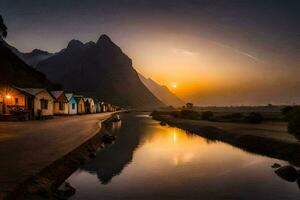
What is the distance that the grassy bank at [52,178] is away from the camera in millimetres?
12013

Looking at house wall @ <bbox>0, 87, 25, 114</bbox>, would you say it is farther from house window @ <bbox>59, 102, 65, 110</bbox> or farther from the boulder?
the boulder

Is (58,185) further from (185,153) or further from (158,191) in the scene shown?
(185,153)

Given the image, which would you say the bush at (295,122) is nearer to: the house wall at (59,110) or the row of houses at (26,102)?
the row of houses at (26,102)

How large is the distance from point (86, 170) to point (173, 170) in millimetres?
6128

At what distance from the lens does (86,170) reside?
72.0 ft

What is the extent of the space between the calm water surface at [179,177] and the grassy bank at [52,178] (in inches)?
26.2

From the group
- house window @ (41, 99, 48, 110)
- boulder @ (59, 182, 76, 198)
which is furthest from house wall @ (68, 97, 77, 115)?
boulder @ (59, 182, 76, 198)

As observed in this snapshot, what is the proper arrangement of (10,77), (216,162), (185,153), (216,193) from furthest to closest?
(10,77), (185,153), (216,162), (216,193)

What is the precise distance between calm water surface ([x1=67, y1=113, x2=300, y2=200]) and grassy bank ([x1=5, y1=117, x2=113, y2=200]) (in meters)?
0.66

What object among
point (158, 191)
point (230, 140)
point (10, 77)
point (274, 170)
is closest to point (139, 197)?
point (158, 191)

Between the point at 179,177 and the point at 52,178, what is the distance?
8.20 metres

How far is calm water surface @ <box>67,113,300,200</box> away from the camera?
660 inches

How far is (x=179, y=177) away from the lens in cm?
2050

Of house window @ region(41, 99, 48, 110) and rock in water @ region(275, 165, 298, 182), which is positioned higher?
house window @ region(41, 99, 48, 110)
